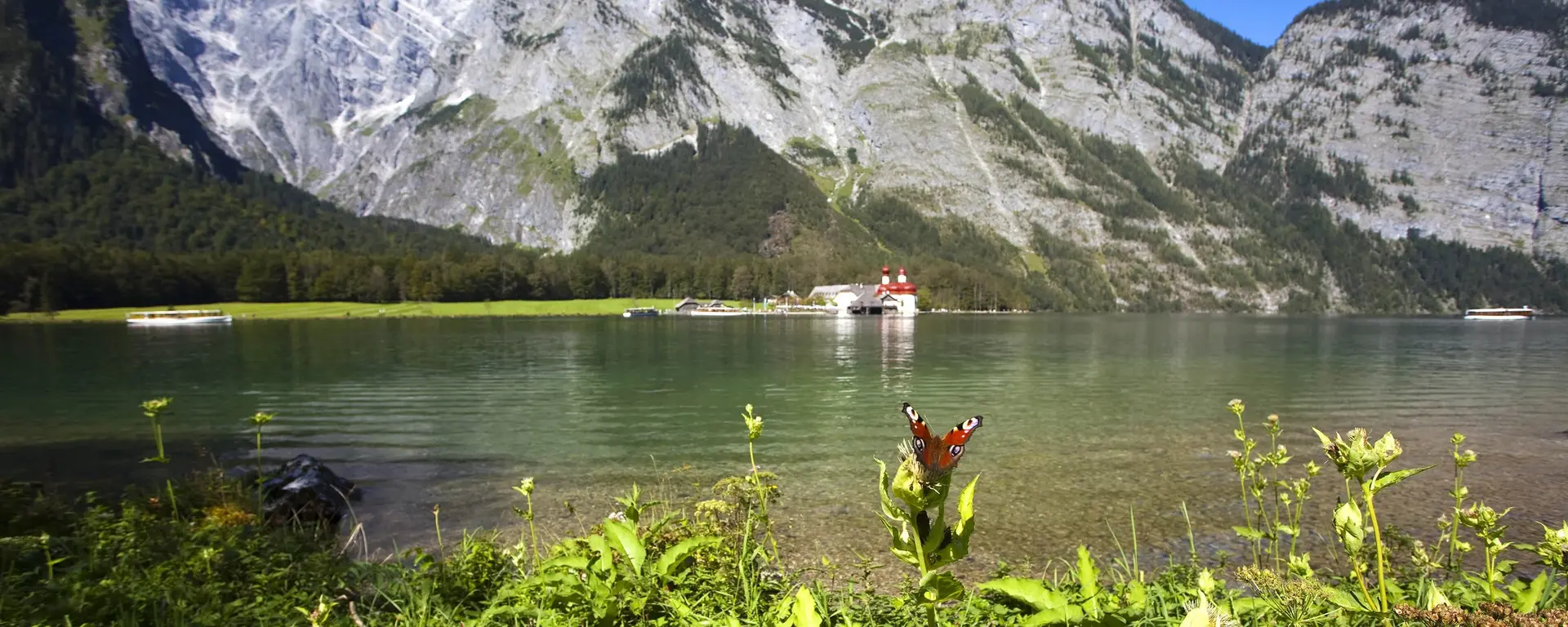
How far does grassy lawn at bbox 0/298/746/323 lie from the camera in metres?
115

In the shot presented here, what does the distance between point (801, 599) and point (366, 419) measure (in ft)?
76.9

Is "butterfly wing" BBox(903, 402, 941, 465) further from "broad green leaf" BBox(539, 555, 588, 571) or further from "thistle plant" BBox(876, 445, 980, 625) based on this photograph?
"broad green leaf" BBox(539, 555, 588, 571)

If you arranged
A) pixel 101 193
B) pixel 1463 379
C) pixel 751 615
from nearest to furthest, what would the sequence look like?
pixel 751 615
pixel 1463 379
pixel 101 193

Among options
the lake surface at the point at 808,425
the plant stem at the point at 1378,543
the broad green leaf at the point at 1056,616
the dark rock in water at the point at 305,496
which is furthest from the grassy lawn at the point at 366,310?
the plant stem at the point at 1378,543

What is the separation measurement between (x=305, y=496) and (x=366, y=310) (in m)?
142

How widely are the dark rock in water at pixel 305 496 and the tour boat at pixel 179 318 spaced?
116425 mm

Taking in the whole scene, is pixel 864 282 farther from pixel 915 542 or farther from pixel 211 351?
pixel 915 542

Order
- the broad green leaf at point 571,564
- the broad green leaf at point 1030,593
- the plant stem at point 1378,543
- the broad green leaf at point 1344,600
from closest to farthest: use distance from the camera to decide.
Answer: the plant stem at point 1378,543, the broad green leaf at point 1344,600, the broad green leaf at point 1030,593, the broad green leaf at point 571,564

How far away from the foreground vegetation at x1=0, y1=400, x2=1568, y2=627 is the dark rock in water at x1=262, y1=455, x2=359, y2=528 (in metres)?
3.29

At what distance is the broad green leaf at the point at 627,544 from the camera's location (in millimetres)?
3713

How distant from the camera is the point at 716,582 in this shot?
15.2 feet

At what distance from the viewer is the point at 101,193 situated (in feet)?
623

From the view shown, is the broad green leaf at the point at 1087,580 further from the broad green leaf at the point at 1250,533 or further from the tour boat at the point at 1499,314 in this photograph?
the tour boat at the point at 1499,314

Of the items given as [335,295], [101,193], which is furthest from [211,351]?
[101,193]
